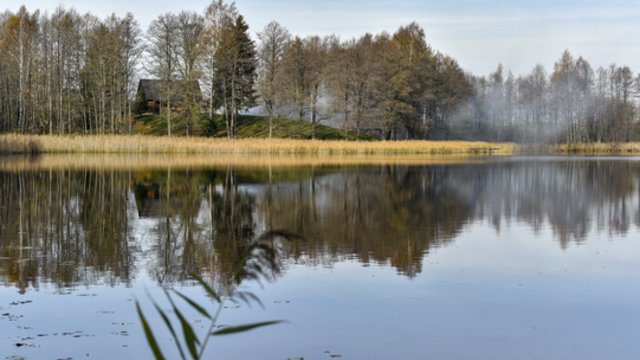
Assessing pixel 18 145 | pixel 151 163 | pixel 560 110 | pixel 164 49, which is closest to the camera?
pixel 151 163

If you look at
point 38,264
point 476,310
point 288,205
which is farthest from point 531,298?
point 288,205

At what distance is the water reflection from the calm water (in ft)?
0.23

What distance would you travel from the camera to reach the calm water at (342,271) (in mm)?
7098

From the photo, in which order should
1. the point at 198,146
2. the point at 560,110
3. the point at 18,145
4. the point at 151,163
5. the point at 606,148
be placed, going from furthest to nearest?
the point at 560,110 < the point at 606,148 < the point at 198,146 < the point at 18,145 < the point at 151,163

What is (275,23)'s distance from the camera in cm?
6331

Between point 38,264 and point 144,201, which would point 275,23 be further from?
point 38,264

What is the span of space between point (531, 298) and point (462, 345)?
2302mm

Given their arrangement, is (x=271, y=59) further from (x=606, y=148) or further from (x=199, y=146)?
(x=606, y=148)

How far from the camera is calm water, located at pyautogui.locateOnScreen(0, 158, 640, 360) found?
7.10 m

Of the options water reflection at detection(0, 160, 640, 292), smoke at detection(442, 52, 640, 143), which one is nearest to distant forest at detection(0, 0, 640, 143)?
smoke at detection(442, 52, 640, 143)

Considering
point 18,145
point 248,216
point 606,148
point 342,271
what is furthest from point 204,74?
point 342,271

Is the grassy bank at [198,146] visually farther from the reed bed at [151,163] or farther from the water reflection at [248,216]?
the water reflection at [248,216]

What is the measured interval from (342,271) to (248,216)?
6.99 m

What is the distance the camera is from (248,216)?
17188 millimetres
